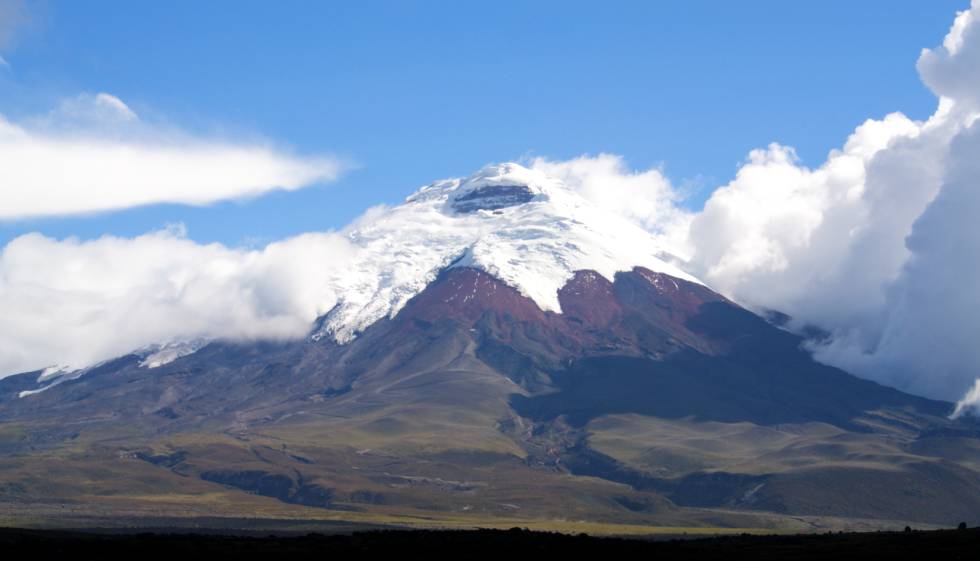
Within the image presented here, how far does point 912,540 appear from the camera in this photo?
130 meters

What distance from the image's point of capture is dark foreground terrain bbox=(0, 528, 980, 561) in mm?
116438

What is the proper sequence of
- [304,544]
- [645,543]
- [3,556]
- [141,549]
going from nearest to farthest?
[3,556]
[141,549]
[304,544]
[645,543]

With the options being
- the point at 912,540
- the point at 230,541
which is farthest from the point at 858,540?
the point at 230,541

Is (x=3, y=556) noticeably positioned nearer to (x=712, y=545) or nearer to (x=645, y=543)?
(x=645, y=543)

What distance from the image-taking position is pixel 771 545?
13638 cm

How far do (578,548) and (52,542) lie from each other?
52.5 m

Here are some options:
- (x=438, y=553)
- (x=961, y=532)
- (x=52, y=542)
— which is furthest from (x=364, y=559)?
(x=961, y=532)

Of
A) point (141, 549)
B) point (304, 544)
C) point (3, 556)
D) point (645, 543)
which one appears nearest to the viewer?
point (3, 556)

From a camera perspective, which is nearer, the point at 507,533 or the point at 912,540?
the point at 912,540

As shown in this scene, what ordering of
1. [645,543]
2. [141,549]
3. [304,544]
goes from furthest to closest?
[645,543], [304,544], [141,549]

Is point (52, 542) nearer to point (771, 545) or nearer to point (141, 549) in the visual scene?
point (141, 549)

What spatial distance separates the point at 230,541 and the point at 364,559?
2634cm

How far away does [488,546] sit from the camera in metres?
125

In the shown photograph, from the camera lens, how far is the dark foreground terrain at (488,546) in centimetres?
11644
